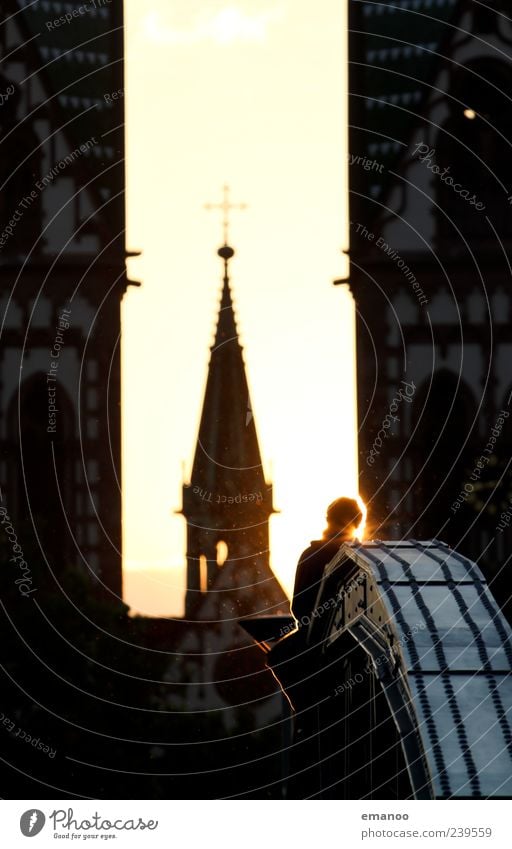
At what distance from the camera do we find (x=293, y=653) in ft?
31.5

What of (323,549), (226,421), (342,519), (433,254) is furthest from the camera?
(226,421)

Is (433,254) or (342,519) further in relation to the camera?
(433,254)

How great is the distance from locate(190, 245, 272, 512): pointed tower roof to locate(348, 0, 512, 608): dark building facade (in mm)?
22989

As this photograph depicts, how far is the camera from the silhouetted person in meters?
9.38

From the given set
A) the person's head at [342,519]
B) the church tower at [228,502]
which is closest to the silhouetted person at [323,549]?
the person's head at [342,519]

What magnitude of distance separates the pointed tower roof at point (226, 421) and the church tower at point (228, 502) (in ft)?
0.09

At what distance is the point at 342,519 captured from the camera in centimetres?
947

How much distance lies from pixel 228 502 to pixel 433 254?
25.4m

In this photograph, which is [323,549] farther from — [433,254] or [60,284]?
[60,284]

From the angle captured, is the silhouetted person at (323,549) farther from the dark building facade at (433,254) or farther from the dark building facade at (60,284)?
the dark building facade at (60,284)

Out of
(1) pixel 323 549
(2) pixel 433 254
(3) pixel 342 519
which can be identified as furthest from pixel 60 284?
(1) pixel 323 549

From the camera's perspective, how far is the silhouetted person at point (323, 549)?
938 centimetres
